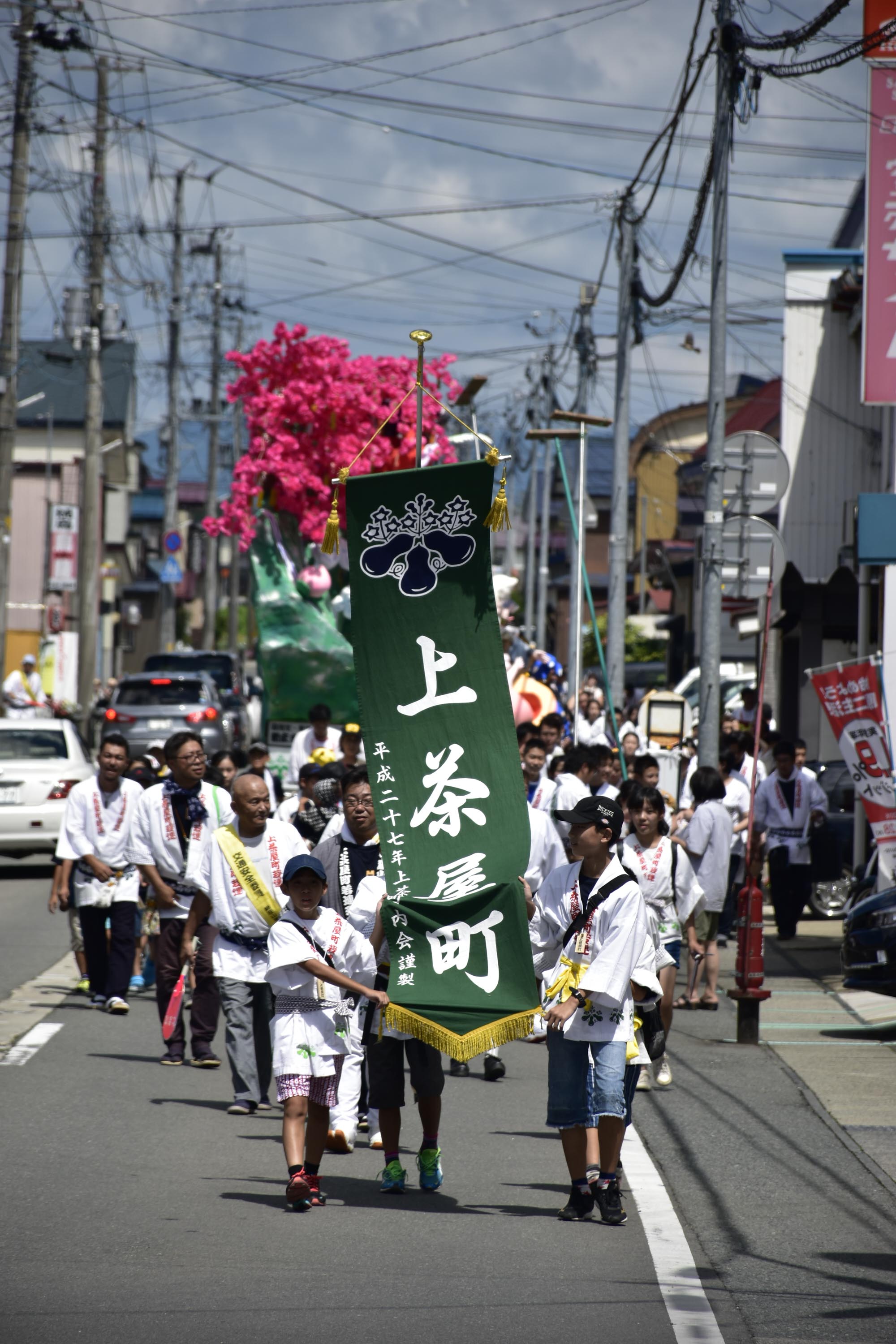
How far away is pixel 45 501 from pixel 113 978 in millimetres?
42023

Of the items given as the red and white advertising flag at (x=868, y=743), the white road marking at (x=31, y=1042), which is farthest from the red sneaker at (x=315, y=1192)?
the red and white advertising flag at (x=868, y=743)

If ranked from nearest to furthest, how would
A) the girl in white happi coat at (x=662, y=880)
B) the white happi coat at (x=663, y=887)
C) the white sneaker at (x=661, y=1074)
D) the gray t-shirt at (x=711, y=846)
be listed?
the girl in white happi coat at (x=662, y=880), the white happi coat at (x=663, y=887), the white sneaker at (x=661, y=1074), the gray t-shirt at (x=711, y=846)

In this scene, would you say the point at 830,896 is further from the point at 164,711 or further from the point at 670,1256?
the point at 670,1256

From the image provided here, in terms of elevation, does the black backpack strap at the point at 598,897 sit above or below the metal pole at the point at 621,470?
below

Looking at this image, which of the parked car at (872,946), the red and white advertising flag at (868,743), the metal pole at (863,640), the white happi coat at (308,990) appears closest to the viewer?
the white happi coat at (308,990)

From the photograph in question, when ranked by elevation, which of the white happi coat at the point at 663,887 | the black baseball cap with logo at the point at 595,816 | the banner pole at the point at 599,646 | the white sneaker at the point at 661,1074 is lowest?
the white sneaker at the point at 661,1074

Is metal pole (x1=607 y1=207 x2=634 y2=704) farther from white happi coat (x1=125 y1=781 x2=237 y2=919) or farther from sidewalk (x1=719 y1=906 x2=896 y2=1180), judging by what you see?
white happi coat (x1=125 y1=781 x2=237 y2=919)

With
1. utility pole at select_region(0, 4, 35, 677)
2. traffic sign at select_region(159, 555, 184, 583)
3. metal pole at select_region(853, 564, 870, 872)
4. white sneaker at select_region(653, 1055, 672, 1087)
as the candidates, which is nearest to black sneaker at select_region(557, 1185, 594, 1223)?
white sneaker at select_region(653, 1055, 672, 1087)

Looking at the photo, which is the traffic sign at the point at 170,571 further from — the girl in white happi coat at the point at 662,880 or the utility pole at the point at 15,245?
the girl in white happi coat at the point at 662,880

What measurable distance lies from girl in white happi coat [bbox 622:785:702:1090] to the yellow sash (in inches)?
79.8

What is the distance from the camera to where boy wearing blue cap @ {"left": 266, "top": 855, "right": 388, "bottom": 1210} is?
689 centimetres

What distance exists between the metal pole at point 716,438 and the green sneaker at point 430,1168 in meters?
8.88

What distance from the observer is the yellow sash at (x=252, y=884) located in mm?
8703

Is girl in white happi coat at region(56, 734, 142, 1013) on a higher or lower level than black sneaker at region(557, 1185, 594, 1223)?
higher
